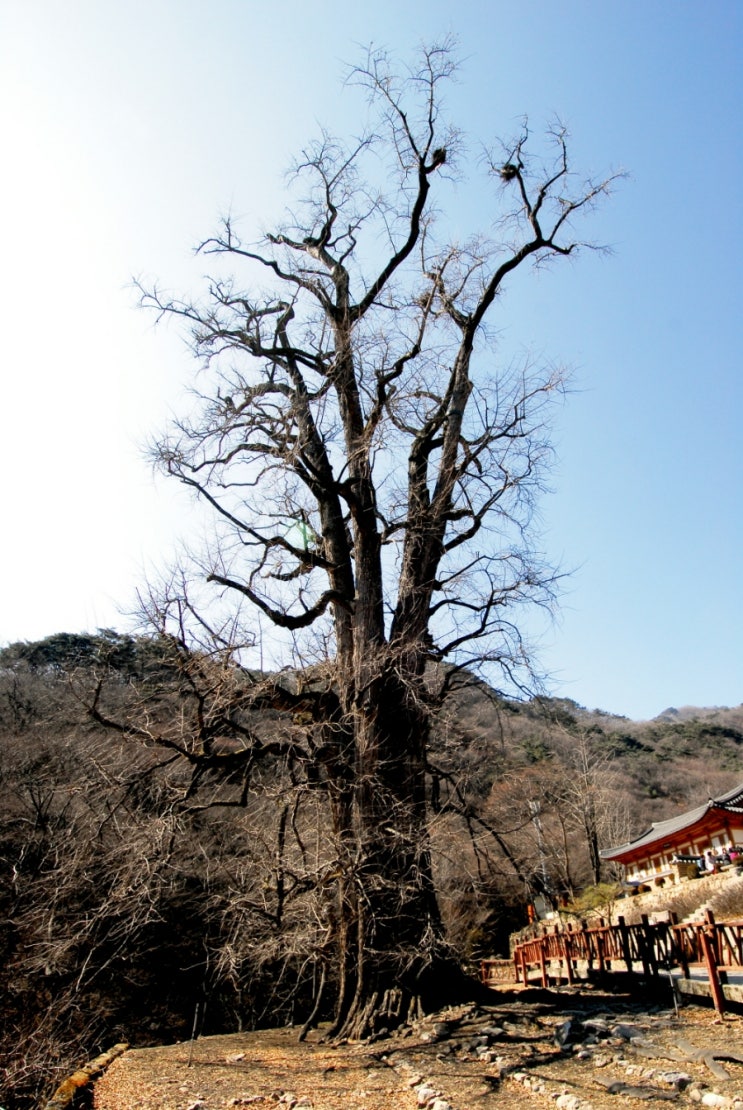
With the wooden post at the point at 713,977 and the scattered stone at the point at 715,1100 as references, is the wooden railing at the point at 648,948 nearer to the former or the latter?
the wooden post at the point at 713,977

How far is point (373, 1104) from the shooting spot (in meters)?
4.55

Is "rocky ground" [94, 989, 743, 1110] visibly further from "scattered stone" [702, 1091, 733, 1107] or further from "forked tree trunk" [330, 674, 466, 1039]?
"forked tree trunk" [330, 674, 466, 1039]

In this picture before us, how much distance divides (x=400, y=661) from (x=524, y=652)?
1638 millimetres

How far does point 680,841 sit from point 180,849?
2437 centimetres

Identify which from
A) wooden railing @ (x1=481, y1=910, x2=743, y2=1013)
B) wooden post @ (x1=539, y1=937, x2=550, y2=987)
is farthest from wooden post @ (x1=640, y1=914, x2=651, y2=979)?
wooden post @ (x1=539, y1=937, x2=550, y2=987)

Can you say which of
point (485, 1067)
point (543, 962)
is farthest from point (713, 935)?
point (543, 962)

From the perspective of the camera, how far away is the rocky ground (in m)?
4.39

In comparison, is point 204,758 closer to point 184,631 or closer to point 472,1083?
point 184,631

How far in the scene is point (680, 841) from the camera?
29234 millimetres

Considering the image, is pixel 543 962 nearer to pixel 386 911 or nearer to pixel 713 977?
pixel 713 977

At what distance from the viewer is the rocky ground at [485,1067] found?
439cm

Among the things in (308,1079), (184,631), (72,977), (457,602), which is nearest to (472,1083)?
(308,1079)

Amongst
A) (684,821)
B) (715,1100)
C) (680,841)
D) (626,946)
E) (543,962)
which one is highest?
(684,821)

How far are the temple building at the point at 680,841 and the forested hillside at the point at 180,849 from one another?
149 inches
